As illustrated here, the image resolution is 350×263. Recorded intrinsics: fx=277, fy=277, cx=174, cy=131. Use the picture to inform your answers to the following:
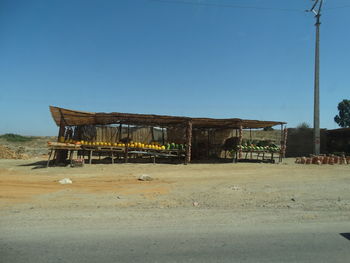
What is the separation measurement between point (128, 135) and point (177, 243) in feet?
50.4

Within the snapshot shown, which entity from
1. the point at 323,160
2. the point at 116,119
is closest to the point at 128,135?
the point at 116,119

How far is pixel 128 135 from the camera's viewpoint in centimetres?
1942

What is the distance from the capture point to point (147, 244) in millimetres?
4445

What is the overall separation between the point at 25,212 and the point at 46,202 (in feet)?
3.12

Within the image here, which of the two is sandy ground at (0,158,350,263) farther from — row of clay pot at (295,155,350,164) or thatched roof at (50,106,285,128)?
row of clay pot at (295,155,350,164)

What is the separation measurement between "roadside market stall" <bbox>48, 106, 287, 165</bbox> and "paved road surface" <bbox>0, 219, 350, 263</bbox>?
1130cm

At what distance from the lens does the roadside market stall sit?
1691 centimetres

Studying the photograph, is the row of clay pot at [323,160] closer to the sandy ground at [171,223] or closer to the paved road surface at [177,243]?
the sandy ground at [171,223]

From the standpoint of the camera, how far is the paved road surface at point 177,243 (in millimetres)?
3971

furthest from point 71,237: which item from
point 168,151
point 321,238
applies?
point 168,151

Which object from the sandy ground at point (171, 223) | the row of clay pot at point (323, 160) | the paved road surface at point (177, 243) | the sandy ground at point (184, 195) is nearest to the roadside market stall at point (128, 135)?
the row of clay pot at point (323, 160)

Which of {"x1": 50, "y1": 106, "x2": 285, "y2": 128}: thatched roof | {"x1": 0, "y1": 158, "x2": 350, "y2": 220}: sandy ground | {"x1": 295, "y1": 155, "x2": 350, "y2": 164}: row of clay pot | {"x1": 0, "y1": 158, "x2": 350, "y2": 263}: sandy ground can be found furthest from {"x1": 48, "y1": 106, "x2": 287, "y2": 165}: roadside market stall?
{"x1": 0, "y1": 158, "x2": 350, "y2": 263}: sandy ground

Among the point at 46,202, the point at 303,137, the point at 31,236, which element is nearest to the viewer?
the point at 31,236

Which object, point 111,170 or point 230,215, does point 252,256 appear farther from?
point 111,170
